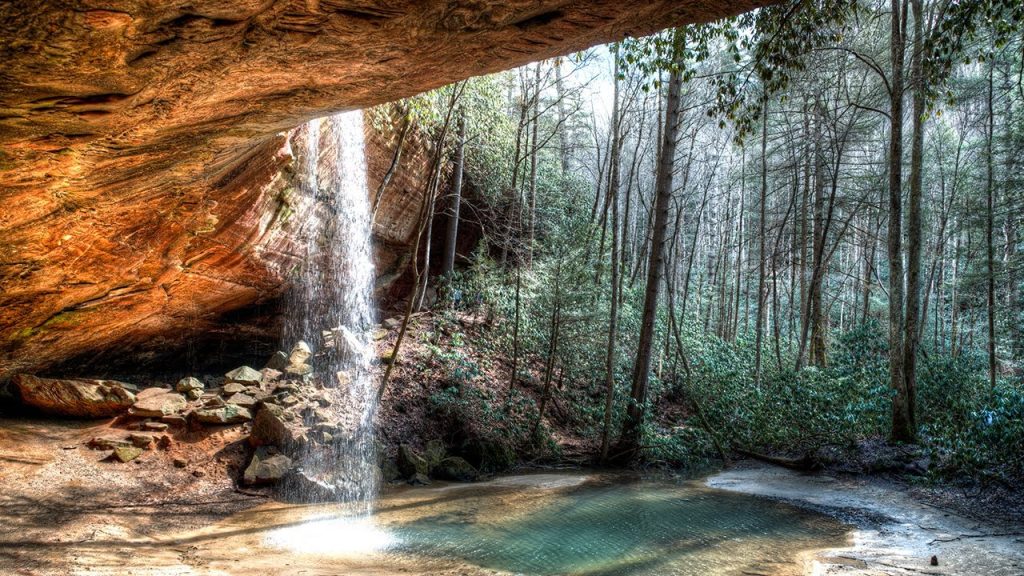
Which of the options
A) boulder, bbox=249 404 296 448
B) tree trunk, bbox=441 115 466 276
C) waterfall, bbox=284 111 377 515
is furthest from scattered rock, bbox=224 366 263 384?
tree trunk, bbox=441 115 466 276

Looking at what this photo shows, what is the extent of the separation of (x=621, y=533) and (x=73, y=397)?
8358mm

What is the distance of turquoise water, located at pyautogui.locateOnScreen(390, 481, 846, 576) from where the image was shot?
5293mm

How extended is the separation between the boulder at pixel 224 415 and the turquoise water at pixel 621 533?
A: 381 cm

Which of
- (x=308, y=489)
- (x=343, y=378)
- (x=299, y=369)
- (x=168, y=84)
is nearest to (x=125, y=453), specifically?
(x=308, y=489)

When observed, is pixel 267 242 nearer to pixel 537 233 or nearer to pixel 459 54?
pixel 459 54

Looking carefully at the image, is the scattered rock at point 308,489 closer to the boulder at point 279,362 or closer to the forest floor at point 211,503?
the forest floor at point 211,503

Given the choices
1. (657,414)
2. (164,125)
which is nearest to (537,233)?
(657,414)

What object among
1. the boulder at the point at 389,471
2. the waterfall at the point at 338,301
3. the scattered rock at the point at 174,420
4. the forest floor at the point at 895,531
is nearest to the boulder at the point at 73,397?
the scattered rock at the point at 174,420

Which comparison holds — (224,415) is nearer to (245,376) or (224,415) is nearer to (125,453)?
(245,376)

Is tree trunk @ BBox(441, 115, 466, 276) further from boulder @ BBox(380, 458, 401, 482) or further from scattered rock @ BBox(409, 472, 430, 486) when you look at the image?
scattered rock @ BBox(409, 472, 430, 486)

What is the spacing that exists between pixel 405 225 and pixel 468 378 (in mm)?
4925

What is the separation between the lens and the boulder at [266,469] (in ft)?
25.3

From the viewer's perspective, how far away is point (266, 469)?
7.77m

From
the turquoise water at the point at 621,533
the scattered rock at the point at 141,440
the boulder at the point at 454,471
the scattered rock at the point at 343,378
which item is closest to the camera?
the turquoise water at the point at 621,533
